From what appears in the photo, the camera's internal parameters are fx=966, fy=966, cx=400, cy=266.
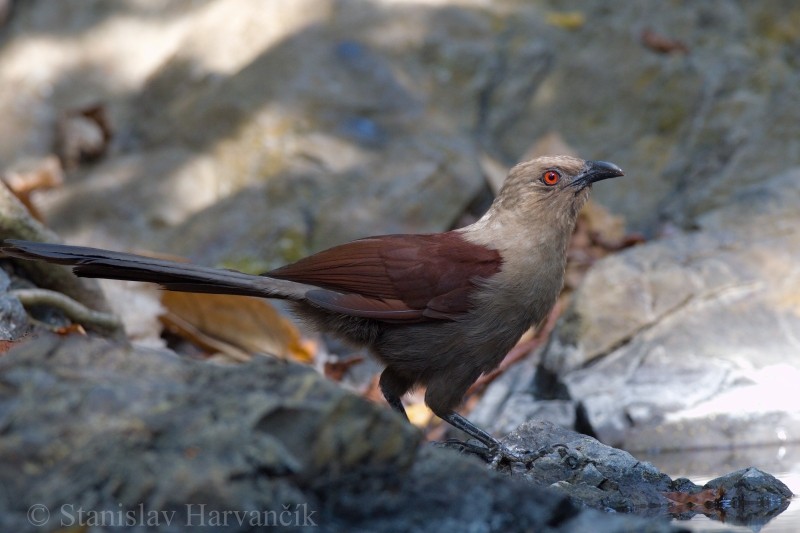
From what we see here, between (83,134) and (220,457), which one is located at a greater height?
(220,457)

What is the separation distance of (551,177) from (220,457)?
2.66m

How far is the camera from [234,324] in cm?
577

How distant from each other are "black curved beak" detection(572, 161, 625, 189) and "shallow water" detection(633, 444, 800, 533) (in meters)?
1.35

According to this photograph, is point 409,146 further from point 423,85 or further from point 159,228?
point 159,228

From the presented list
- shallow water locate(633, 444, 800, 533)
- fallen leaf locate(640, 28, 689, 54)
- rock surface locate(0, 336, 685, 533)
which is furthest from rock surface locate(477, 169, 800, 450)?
rock surface locate(0, 336, 685, 533)

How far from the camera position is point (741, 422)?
4.93 meters

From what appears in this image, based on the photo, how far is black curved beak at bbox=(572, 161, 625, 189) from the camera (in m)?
4.45

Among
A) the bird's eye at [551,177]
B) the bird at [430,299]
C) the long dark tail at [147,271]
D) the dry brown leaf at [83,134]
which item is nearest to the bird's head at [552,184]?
the bird's eye at [551,177]

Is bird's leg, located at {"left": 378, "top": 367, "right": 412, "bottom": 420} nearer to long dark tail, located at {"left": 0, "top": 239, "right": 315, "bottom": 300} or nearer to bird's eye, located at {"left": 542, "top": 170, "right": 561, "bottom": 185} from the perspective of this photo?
long dark tail, located at {"left": 0, "top": 239, "right": 315, "bottom": 300}

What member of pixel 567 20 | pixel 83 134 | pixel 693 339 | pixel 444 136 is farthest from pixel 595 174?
pixel 83 134

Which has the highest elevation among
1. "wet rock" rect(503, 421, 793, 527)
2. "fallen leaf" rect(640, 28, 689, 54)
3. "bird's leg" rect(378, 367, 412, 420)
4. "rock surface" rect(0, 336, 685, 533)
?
"fallen leaf" rect(640, 28, 689, 54)

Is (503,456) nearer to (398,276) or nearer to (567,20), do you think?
(398,276)

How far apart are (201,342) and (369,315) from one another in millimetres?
2199

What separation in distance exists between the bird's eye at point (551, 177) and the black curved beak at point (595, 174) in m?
0.08
